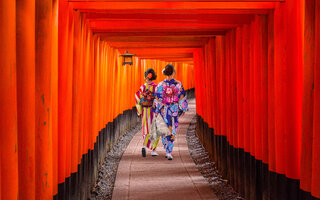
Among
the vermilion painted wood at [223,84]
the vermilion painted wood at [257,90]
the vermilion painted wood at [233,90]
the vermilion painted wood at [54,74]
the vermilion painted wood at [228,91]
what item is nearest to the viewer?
the vermilion painted wood at [54,74]

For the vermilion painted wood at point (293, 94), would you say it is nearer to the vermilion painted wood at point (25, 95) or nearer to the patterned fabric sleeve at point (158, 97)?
the vermilion painted wood at point (25, 95)

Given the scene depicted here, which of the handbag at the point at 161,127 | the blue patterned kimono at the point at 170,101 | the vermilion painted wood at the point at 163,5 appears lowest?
the handbag at the point at 161,127

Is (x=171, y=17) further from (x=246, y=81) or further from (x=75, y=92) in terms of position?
(x=75, y=92)

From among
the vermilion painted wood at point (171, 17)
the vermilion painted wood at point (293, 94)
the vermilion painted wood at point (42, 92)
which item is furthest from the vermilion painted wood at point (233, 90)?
the vermilion painted wood at point (42, 92)

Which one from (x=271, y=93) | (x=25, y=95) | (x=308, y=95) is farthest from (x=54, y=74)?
(x=271, y=93)

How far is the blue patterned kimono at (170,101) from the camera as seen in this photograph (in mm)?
9883

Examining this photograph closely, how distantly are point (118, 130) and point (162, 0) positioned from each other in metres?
9.27

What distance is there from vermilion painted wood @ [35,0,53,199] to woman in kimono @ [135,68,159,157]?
23.4ft

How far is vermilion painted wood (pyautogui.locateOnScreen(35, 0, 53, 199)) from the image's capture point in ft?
11.0

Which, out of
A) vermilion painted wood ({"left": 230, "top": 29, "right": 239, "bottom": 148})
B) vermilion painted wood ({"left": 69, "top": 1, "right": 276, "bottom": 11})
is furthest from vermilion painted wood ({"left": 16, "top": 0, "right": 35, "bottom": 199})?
vermilion painted wood ({"left": 230, "top": 29, "right": 239, "bottom": 148})

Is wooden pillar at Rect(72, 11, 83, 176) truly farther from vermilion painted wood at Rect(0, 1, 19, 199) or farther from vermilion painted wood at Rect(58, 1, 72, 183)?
vermilion painted wood at Rect(0, 1, 19, 199)

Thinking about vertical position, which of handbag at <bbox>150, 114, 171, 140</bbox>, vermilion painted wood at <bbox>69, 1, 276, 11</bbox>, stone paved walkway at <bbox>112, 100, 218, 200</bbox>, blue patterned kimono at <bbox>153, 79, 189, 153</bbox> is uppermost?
vermilion painted wood at <bbox>69, 1, 276, 11</bbox>

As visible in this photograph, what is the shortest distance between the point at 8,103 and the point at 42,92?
888mm

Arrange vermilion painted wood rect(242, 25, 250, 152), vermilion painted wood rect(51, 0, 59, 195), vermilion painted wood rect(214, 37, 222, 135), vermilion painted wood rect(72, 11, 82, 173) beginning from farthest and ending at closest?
vermilion painted wood rect(214, 37, 222, 135), vermilion painted wood rect(242, 25, 250, 152), vermilion painted wood rect(72, 11, 82, 173), vermilion painted wood rect(51, 0, 59, 195)
